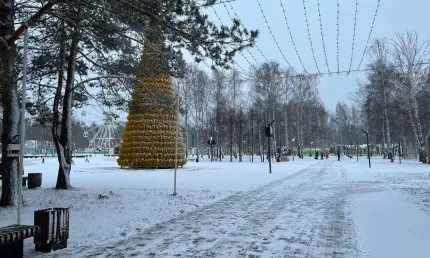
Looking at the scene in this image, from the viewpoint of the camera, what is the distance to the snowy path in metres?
5.93

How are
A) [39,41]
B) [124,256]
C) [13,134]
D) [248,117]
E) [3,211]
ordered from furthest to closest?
1. [248,117]
2. [39,41]
3. [13,134]
4. [3,211]
5. [124,256]

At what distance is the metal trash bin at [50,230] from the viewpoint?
590 centimetres

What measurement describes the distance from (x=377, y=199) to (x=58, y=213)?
Answer: 9.43 metres

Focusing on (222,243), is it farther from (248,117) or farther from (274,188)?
(248,117)

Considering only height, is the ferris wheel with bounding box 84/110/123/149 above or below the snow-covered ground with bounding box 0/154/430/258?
above

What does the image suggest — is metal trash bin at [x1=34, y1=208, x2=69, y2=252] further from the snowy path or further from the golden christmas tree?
the golden christmas tree

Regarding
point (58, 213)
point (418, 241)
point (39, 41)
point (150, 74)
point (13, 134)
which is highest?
point (39, 41)

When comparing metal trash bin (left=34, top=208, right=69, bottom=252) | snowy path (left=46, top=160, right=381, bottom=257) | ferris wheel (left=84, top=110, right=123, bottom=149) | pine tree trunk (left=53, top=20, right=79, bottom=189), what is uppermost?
ferris wheel (left=84, top=110, right=123, bottom=149)

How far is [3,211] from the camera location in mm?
9414

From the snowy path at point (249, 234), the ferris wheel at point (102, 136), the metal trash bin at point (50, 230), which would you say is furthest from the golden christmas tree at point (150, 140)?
the ferris wheel at point (102, 136)

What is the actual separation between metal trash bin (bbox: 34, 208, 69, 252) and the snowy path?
209mm

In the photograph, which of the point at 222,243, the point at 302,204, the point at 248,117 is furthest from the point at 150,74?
the point at 248,117

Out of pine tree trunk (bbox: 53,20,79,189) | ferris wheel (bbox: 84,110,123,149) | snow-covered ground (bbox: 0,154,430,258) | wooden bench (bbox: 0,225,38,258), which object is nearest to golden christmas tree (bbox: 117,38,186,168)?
pine tree trunk (bbox: 53,20,79,189)

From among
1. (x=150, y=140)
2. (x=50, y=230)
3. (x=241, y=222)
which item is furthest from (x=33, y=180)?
(x=150, y=140)
